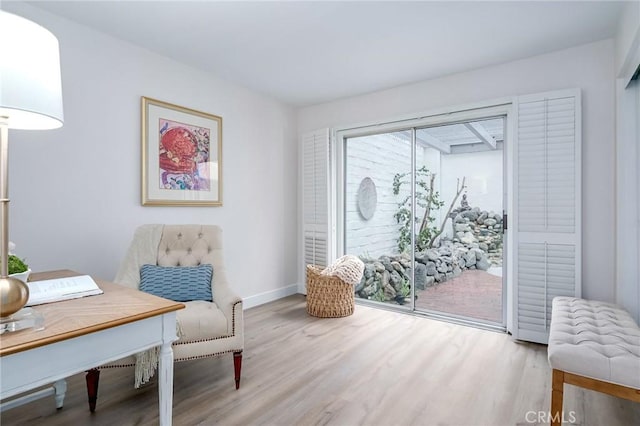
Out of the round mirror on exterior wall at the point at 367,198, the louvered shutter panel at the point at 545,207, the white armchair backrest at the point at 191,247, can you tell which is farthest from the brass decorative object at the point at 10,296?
the round mirror on exterior wall at the point at 367,198

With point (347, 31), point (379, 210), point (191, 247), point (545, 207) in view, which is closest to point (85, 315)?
point (191, 247)

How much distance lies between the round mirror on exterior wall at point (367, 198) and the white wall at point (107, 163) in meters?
1.22

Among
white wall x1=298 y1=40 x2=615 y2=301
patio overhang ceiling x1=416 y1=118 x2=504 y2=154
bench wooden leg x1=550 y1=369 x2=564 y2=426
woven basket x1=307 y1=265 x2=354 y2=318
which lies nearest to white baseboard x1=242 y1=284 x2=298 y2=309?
woven basket x1=307 y1=265 x2=354 y2=318

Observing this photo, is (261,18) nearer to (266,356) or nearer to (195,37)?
(195,37)

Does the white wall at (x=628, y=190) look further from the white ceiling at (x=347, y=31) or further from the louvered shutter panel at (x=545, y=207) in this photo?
the white ceiling at (x=347, y=31)

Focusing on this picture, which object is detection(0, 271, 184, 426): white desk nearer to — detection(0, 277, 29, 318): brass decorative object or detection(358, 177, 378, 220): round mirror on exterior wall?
detection(0, 277, 29, 318): brass decorative object

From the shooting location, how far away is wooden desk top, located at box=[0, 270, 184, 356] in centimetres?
95

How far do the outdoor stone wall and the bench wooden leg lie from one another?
5.84 feet

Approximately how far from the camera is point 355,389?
6.68 ft

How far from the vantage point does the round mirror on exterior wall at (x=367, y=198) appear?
3.98 meters

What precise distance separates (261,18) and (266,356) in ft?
7.80

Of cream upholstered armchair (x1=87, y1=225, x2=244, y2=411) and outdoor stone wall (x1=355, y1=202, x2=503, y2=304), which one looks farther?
outdoor stone wall (x1=355, y1=202, x2=503, y2=304)

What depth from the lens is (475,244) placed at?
10.9 feet

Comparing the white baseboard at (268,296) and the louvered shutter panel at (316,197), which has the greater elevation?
the louvered shutter panel at (316,197)
